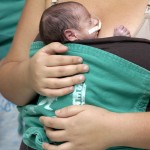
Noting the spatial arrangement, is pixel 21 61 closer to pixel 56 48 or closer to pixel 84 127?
pixel 56 48

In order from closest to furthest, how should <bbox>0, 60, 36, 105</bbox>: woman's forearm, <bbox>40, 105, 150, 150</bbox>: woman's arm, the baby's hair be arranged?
<bbox>40, 105, 150, 150</bbox>: woman's arm < the baby's hair < <bbox>0, 60, 36, 105</bbox>: woman's forearm

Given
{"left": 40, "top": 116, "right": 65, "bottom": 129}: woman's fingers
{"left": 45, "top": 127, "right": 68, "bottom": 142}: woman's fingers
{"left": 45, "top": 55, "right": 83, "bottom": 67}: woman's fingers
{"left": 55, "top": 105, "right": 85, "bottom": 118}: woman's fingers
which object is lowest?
{"left": 45, "top": 127, "right": 68, "bottom": 142}: woman's fingers

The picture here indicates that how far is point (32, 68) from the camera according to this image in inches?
39.4

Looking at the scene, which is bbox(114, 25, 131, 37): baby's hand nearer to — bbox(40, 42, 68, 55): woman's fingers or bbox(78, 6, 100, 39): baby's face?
bbox(78, 6, 100, 39): baby's face

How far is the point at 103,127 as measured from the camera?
880mm

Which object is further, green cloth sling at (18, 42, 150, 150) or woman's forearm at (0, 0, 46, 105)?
woman's forearm at (0, 0, 46, 105)

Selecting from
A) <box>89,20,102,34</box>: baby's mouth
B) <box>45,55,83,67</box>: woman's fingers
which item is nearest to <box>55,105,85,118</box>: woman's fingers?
<box>45,55,83,67</box>: woman's fingers

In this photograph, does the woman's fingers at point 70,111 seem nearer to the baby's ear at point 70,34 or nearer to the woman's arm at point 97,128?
the woman's arm at point 97,128

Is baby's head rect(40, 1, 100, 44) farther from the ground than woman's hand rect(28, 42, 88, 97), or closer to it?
farther from the ground

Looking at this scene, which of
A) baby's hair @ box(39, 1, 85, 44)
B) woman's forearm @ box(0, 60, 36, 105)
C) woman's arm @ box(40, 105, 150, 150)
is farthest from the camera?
woman's forearm @ box(0, 60, 36, 105)

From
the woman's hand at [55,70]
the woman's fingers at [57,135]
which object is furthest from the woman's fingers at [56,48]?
the woman's fingers at [57,135]

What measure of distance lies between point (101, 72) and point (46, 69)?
→ 0.49ft

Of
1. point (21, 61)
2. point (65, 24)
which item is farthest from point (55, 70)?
point (21, 61)

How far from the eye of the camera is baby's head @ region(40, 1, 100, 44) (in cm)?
98
